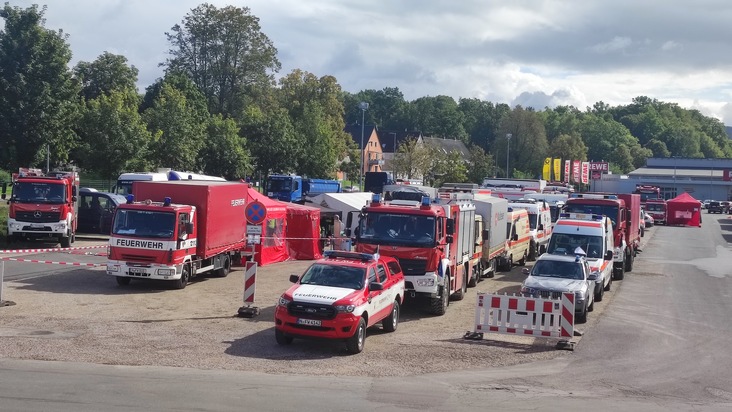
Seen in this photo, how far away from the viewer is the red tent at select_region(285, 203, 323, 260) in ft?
111

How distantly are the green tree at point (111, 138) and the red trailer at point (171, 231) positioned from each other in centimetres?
2376

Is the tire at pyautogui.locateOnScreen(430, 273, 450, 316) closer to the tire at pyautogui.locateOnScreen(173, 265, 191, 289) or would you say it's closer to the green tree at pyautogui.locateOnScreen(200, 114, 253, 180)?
the tire at pyautogui.locateOnScreen(173, 265, 191, 289)

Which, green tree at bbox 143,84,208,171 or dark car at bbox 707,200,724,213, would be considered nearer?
green tree at bbox 143,84,208,171

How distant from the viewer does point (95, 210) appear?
3934 centimetres

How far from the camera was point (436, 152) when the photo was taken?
8331 centimetres

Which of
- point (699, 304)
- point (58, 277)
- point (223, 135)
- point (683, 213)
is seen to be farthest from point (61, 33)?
point (683, 213)

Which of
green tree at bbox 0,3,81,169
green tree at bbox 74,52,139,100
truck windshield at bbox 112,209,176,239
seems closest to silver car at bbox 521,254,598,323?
truck windshield at bbox 112,209,176,239

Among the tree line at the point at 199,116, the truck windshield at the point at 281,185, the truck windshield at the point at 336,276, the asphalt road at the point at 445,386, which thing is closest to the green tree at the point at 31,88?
the tree line at the point at 199,116

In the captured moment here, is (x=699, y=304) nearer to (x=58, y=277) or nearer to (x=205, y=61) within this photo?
(x=58, y=277)

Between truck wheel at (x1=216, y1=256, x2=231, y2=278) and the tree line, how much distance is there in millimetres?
22701

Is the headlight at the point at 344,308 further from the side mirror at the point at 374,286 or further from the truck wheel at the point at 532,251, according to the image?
the truck wheel at the point at 532,251

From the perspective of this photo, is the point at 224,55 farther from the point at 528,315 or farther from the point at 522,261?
the point at 528,315

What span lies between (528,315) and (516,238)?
1622 cm

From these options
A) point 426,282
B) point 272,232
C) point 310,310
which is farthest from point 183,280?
point 310,310
